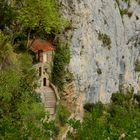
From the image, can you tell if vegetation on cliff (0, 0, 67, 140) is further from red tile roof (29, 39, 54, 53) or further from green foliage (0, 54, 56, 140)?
red tile roof (29, 39, 54, 53)

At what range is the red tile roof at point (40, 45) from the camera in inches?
2685

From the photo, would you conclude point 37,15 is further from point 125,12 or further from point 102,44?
point 125,12

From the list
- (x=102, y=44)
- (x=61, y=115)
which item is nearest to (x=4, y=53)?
(x=61, y=115)

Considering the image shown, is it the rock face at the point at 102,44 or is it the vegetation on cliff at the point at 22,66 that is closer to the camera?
the vegetation on cliff at the point at 22,66

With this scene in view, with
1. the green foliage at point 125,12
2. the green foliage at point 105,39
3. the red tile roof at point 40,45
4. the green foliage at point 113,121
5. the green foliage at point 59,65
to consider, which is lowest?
the green foliage at point 113,121

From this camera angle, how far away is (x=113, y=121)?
247ft

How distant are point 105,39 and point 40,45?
12.6 metres

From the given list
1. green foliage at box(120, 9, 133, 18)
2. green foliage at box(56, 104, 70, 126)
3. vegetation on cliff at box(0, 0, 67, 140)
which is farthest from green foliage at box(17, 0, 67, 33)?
green foliage at box(120, 9, 133, 18)

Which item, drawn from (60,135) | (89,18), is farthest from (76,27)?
(60,135)

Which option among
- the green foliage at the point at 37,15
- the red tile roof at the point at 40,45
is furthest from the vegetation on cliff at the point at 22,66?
the red tile roof at the point at 40,45

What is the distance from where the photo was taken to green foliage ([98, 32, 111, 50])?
77562 mm

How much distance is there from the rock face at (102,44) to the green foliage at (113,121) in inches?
54.5

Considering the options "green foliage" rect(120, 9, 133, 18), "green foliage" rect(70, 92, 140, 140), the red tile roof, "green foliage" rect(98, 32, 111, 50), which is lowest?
"green foliage" rect(70, 92, 140, 140)

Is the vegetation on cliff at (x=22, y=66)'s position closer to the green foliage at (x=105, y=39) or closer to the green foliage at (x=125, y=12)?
the green foliage at (x=105, y=39)
